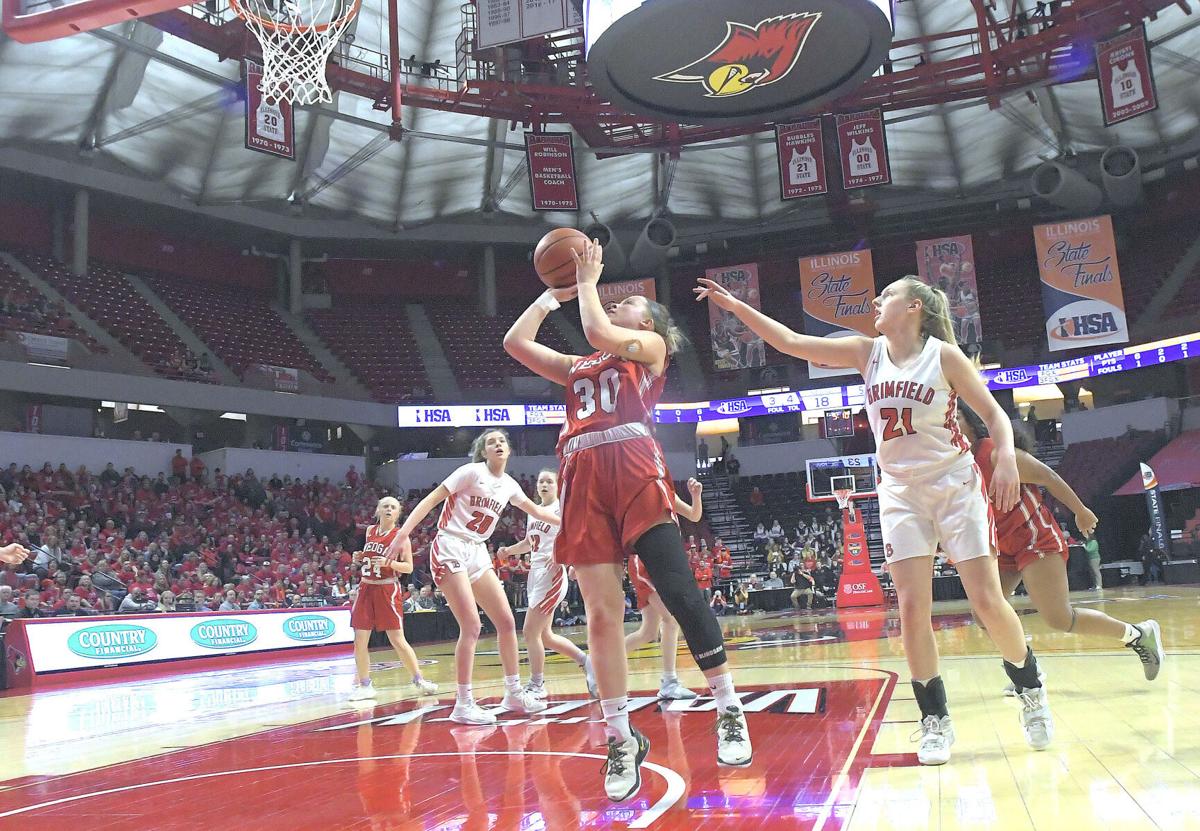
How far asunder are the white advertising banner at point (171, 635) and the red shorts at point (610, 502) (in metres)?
12.7

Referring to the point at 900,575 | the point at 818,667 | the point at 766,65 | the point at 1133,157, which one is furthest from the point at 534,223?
the point at 900,575

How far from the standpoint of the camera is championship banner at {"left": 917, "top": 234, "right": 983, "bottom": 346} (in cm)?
2791

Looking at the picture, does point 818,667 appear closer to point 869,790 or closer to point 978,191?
point 869,790

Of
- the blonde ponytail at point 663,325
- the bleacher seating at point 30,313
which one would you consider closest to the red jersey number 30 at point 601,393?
the blonde ponytail at point 663,325

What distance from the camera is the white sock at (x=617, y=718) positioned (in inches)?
154

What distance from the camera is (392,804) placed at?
4.08m

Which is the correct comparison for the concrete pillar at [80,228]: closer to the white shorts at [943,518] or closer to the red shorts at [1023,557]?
the red shorts at [1023,557]

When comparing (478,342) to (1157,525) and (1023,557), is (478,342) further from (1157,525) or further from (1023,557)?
(1023,557)

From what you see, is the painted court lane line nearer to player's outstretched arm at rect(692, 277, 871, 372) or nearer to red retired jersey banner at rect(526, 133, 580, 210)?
player's outstretched arm at rect(692, 277, 871, 372)

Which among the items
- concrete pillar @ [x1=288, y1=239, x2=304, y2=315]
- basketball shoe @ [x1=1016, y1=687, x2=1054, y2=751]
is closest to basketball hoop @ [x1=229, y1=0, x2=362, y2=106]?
basketball shoe @ [x1=1016, y1=687, x2=1054, y2=751]

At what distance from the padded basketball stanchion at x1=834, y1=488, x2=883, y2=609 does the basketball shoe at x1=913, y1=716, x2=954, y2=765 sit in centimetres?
1784

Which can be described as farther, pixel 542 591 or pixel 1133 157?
pixel 1133 157

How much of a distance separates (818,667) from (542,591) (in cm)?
269

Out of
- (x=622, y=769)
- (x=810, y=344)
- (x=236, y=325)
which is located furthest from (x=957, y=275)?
(x=622, y=769)
